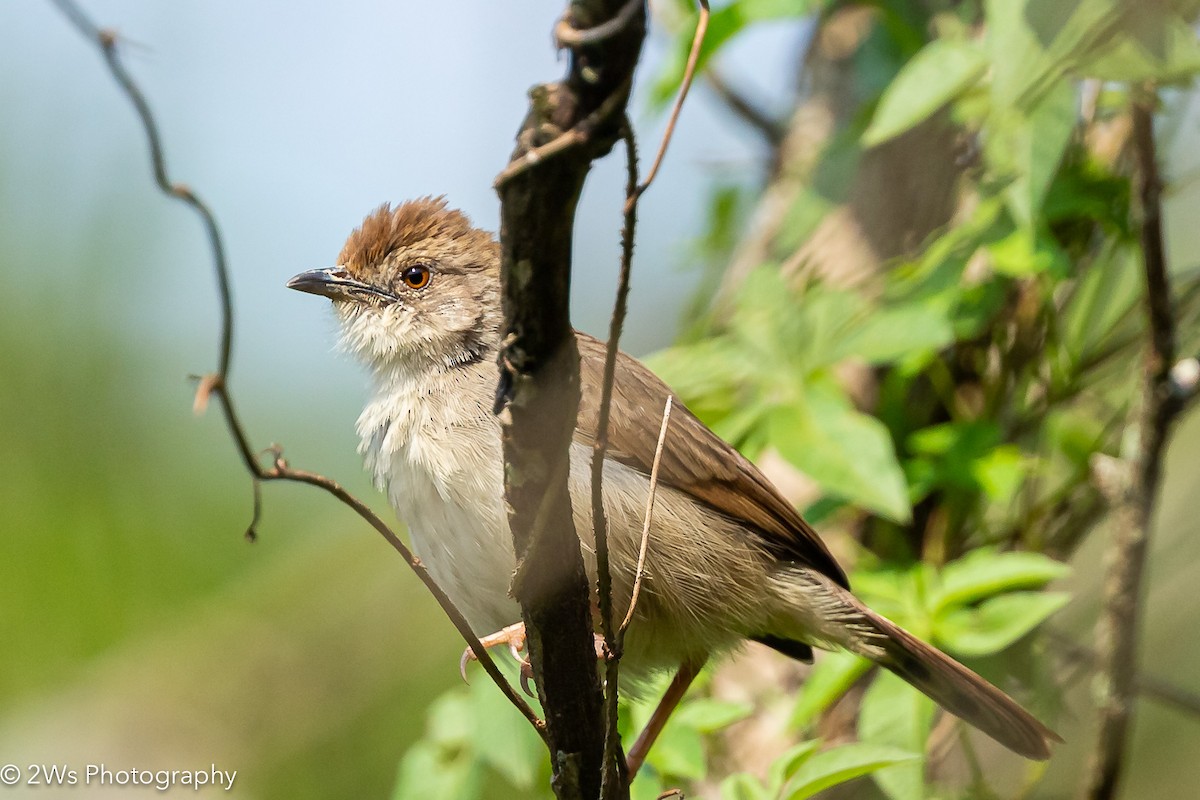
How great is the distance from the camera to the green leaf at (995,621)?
351 cm

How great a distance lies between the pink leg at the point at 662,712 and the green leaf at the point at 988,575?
0.92m

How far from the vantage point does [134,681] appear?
19.1 feet

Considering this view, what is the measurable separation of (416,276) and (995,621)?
2.40 metres

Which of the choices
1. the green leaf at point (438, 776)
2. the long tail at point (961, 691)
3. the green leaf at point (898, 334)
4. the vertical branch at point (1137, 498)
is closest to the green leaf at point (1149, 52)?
the vertical branch at point (1137, 498)

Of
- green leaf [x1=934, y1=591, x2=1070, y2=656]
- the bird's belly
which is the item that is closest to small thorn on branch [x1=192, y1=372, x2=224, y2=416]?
the bird's belly

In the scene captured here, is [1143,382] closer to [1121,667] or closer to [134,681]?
[1121,667]

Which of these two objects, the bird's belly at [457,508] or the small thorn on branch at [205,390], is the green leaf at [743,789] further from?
the small thorn on branch at [205,390]

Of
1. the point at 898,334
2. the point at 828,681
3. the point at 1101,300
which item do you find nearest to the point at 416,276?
the point at 898,334

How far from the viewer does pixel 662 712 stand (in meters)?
3.54

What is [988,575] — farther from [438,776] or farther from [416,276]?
[416,276]

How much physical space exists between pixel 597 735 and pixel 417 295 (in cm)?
194

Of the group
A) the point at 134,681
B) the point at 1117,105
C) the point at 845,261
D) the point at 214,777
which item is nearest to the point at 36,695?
the point at 134,681

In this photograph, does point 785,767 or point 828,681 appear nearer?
point 785,767

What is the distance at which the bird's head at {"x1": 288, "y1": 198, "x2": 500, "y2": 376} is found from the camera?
142 inches
